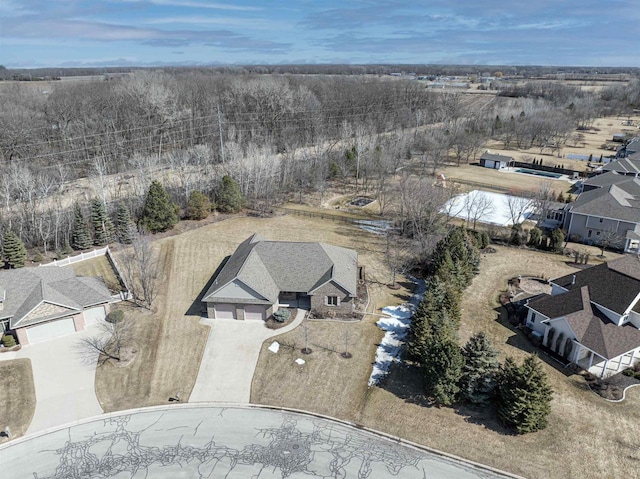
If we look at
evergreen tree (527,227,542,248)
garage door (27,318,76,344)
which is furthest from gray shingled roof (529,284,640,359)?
garage door (27,318,76,344)

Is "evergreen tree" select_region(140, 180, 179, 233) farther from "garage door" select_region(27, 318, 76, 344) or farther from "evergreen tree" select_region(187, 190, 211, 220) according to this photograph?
"garage door" select_region(27, 318, 76, 344)

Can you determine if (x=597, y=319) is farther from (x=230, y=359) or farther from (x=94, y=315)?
(x=94, y=315)

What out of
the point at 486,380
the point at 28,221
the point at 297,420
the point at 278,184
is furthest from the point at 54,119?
the point at 486,380

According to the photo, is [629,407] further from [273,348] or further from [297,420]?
[273,348]

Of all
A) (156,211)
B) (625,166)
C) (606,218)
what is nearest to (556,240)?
(606,218)

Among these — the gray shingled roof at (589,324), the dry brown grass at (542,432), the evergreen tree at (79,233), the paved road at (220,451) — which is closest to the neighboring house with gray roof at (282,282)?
the dry brown grass at (542,432)
